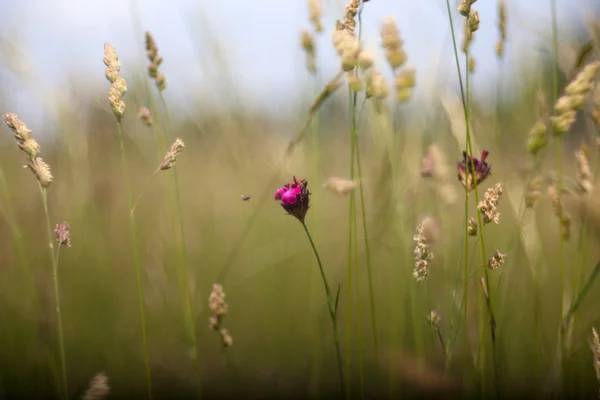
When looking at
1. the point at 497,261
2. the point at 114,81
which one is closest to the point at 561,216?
the point at 497,261

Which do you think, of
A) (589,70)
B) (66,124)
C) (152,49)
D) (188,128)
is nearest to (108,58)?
(152,49)

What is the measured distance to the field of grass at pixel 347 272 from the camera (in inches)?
26.1

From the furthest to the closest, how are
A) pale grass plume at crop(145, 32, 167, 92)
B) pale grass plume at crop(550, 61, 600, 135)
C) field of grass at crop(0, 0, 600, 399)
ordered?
pale grass plume at crop(145, 32, 167, 92), field of grass at crop(0, 0, 600, 399), pale grass plume at crop(550, 61, 600, 135)

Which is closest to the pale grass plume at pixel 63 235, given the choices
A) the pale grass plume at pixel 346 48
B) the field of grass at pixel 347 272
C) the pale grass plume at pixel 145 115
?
the field of grass at pixel 347 272

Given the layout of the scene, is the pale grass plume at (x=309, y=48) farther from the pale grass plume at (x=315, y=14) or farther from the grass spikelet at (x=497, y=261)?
the grass spikelet at (x=497, y=261)

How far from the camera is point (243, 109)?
1.44m

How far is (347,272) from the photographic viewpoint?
812mm

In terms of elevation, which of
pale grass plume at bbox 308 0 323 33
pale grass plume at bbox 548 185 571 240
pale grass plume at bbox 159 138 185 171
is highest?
pale grass plume at bbox 308 0 323 33

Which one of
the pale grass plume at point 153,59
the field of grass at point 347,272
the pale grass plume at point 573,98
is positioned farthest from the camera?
the pale grass plume at point 153,59

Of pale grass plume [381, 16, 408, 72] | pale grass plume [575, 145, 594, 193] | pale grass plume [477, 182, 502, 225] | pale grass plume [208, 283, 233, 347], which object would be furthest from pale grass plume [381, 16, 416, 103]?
pale grass plume [208, 283, 233, 347]

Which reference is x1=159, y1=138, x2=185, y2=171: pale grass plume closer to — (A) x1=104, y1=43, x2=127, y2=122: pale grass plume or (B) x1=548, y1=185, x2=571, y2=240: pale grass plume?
(A) x1=104, y1=43, x2=127, y2=122: pale grass plume

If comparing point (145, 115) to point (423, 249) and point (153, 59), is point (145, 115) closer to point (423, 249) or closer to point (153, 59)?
point (153, 59)

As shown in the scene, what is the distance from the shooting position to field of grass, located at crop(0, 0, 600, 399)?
0.66 m

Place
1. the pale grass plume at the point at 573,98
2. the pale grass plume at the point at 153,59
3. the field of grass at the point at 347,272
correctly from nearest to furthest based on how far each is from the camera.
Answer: the pale grass plume at the point at 573,98, the field of grass at the point at 347,272, the pale grass plume at the point at 153,59
